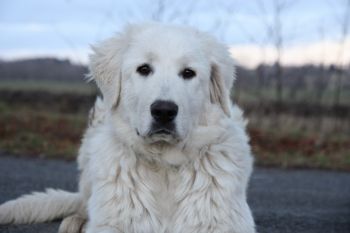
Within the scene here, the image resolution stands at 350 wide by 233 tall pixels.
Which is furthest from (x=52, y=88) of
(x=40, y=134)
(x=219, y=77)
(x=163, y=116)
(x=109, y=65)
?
(x=163, y=116)

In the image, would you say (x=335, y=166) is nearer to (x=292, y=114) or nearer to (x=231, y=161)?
(x=292, y=114)

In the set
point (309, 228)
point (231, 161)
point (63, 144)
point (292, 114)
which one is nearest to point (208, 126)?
point (231, 161)

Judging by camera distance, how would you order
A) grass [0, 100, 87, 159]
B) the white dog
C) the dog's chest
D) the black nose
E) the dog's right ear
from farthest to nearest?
grass [0, 100, 87, 159], the dog's right ear, the dog's chest, the white dog, the black nose

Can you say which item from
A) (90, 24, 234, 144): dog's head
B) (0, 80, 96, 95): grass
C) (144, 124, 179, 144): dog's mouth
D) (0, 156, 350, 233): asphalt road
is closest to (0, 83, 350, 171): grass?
(0, 156, 350, 233): asphalt road

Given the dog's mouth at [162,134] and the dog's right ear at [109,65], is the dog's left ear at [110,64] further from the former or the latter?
the dog's mouth at [162,134]

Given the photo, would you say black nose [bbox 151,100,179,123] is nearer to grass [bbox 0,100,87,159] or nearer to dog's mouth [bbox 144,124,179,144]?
dog's mouth [bbox 144,124,179,144]

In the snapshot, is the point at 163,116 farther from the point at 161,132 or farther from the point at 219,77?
the point at 219,77

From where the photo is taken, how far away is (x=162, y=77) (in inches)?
173

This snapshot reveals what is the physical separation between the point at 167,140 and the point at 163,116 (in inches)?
9.6

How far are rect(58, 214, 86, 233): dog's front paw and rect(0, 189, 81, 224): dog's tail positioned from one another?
477 millimetres

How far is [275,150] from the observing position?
12.8 m

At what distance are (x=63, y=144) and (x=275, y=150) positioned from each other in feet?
13.4

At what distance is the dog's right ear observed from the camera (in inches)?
189

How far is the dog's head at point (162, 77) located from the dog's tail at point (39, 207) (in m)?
1.37
